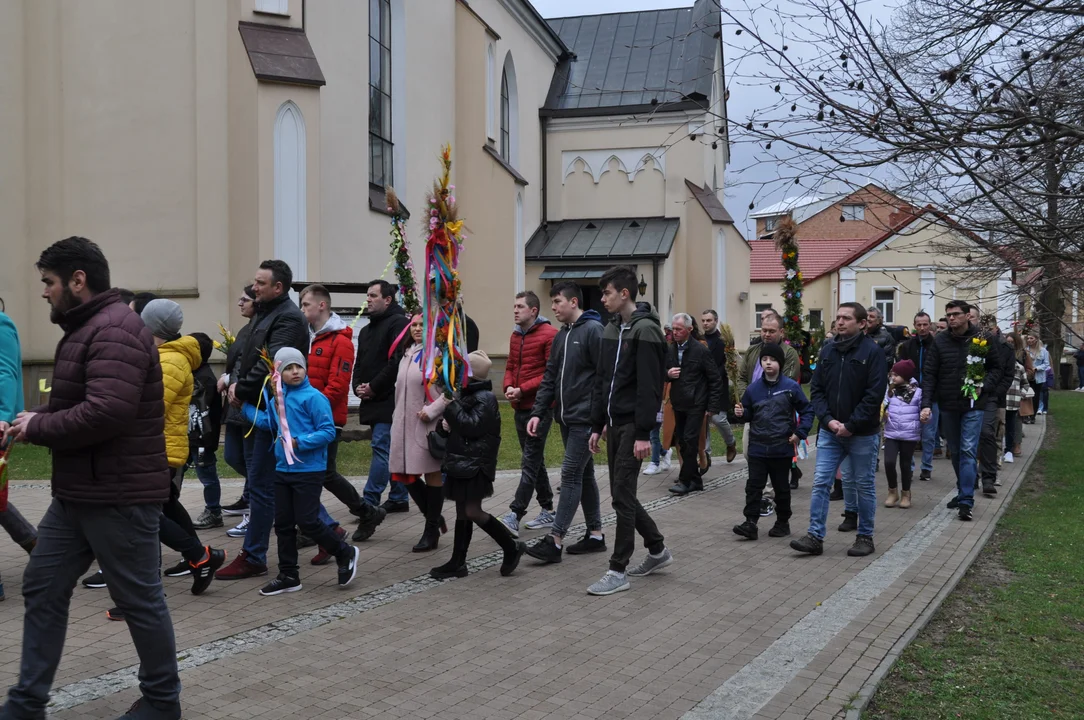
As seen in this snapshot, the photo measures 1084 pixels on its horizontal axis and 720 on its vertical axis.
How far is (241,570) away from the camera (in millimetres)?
7027

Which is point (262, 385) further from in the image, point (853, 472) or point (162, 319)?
point (853, 472)

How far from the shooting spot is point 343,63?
60.3 ft

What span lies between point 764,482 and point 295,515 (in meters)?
4.35

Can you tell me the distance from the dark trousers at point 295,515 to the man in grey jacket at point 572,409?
176 centimetres

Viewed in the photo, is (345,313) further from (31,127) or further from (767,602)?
(767,602)

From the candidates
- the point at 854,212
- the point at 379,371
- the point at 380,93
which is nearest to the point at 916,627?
the point at 854,212

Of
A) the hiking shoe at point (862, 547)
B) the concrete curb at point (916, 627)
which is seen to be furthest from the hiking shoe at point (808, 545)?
the concrete curb at point (916, 627)

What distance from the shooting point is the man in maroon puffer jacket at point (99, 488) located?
418 centimetres

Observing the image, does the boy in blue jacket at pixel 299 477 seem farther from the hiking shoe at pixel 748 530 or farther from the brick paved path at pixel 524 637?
the hiking shoe at pixel 748 530

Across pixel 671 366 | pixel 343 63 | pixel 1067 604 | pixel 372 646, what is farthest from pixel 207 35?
pixel 1067 604

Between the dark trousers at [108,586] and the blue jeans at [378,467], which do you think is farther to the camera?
the blue jeans at [378,467]

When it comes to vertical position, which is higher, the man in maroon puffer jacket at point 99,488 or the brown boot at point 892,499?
the man in maroon puffer jacket at point 99,488

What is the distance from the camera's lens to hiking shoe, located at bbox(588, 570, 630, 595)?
688 centimetres

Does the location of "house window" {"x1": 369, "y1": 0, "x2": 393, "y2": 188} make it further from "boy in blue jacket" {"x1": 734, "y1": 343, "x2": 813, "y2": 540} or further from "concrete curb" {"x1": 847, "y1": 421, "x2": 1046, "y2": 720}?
"concrete curb" {"x1": 847, "y1": 421, "x2": 1046, "y2": 720}
